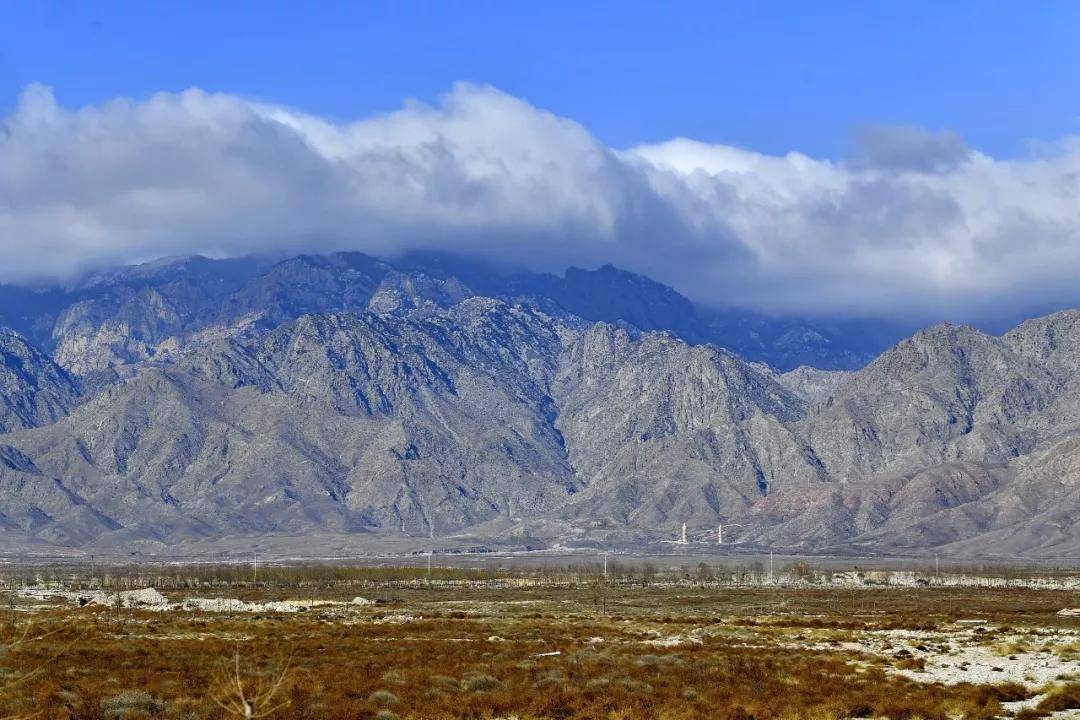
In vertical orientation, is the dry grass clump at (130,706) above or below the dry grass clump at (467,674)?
above

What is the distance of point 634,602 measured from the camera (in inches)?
5453

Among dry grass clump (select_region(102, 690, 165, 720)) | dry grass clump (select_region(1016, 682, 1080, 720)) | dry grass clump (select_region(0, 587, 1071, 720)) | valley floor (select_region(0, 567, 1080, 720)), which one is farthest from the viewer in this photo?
valley floor (select_region(0, 567, 1080, 720))

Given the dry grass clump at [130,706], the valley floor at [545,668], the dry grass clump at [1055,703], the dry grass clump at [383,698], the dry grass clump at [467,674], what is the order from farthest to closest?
the dry grass clump at [383,698] → the valley floor at [545,668] → the dry grass clump at [467,674] → the dry grass clump at [130,706] → the dry grass clump at [1055,703]

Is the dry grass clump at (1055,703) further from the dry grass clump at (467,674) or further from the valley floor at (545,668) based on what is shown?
the dry grass clump at (467,674)

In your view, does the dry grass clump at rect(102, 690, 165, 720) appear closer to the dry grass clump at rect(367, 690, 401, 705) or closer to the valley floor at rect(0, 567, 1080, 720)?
the valley floor at rect(0, 567, 1080, 720)

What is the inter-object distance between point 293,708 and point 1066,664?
29.5m

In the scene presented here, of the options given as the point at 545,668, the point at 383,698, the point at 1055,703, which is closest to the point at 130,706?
the point at 383,698

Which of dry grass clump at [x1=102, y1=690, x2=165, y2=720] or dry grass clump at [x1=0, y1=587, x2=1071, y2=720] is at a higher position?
dry grass clump at [x1=102, y1=690, x2=165, y2=720]

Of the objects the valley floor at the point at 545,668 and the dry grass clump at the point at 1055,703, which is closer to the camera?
the dry grass clump at the point at 1055,703

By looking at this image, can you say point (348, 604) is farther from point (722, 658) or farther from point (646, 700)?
point (646, 700)

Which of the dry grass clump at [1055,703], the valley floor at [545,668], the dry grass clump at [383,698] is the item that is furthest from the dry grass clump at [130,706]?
the dry grass clump at [1055,703]

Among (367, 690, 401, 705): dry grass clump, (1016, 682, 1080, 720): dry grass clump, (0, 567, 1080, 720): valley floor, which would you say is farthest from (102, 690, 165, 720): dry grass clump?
(1016, 682, 1080, 720): dry grass clump

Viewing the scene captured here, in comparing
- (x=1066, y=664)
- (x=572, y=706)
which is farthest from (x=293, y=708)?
(x=1066, y=664)

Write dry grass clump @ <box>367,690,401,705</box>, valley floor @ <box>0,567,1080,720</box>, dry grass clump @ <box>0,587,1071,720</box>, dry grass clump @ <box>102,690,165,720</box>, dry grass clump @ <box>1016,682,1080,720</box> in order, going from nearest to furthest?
1. dry grass clump @ <box>1016,682,1080,720</box>
2. dry grass clump @ <box>102,690,165,720</box>
3. dry grass clump @ <box>0,587,1071,720</box>
4. valley floor @ <box>0,567,1080,720</box>
5. dry grass clump @ <box>367,690,401,705</box>
